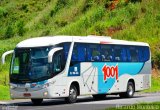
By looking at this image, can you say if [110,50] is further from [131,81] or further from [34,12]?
[34,12]

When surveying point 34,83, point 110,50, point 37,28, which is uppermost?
point 37,28

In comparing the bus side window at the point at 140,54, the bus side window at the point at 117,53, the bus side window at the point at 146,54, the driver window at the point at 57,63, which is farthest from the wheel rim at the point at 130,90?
the driver window at the point at 57,63

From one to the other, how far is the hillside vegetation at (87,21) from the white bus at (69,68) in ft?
44.6

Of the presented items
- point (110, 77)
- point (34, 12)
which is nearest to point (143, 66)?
point (110, 77)

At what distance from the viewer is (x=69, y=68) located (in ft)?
87.7

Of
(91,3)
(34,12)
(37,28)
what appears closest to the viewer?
(91,3)

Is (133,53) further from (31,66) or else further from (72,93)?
(31,66)

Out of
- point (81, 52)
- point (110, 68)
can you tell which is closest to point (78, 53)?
point (81, 52)

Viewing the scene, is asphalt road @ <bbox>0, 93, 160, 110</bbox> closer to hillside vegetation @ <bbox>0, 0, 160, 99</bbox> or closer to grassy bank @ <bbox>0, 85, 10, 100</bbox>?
grassy bank @ <bbox>0, 85, 10, 100</bbox>

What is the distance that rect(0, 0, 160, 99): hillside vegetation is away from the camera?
53969 mm

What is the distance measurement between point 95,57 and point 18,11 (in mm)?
54761

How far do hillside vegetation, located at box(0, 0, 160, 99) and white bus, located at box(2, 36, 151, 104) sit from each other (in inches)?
535

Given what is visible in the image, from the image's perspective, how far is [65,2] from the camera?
7256 centimetres

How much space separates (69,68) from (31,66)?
6.81 feet
